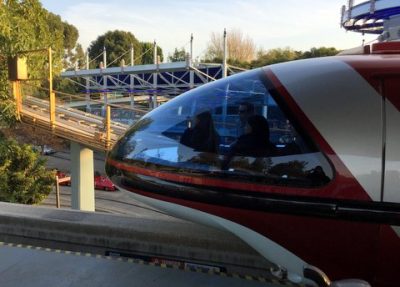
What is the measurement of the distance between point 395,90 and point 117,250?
2.66 meters

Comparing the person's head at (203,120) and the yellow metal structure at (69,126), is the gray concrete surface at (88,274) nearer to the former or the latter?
the person's head at (203,120)

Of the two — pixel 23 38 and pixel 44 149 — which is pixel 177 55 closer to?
pixel 44 149

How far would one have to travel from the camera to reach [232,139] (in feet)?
9.11

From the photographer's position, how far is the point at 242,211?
2674 millimetres

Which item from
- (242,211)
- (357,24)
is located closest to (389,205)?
(242,211)

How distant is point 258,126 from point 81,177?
49.7ft

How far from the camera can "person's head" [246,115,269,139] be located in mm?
2693

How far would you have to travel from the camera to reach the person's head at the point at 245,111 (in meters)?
2.75

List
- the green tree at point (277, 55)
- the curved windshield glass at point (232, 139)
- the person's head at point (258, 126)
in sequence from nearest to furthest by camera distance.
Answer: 1. the curved windshield glass at point (232, 139)
2. the person's head at point (258, 126)
3. the green tree at point (277, 55)

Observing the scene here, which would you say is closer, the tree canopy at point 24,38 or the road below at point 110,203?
the tree canopy at point 24,38

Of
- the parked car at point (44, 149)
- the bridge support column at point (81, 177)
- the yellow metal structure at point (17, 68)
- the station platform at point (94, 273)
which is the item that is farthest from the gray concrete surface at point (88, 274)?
the parked car at point (44, 149)

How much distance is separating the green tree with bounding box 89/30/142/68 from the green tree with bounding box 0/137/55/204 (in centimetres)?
5084

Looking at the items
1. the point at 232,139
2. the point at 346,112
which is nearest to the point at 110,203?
the point at 232,139

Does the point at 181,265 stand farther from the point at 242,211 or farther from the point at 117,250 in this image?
the point at 242,211
